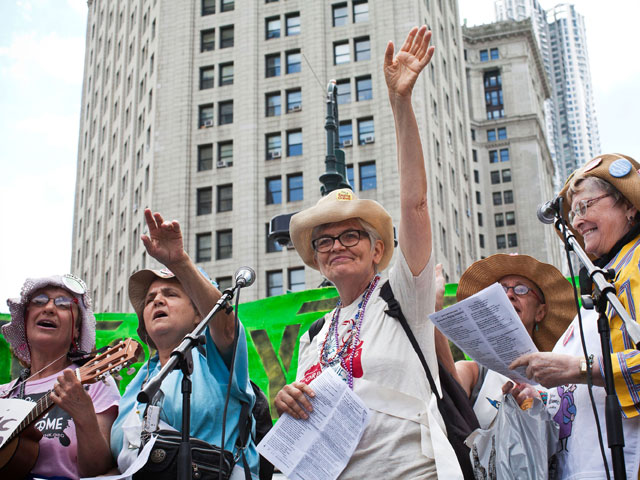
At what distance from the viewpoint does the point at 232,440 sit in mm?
4359

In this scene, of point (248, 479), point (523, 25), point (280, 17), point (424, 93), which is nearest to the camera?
point (248, 479)

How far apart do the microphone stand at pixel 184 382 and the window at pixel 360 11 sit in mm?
43197

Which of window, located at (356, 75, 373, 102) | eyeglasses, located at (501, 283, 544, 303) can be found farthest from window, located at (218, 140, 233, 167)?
eyeglasses, located at (501, 283, 544, 303)

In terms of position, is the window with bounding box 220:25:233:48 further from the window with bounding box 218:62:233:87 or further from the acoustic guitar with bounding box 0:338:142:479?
the acoustic guitar with bounding box 0:338:142:479

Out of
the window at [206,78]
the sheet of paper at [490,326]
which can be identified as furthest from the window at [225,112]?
the sheet of paper at [490,326]

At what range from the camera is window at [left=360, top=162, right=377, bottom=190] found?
134ft

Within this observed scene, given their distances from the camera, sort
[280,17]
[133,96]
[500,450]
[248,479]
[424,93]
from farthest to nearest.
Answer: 1. [133,96]
2. [280,17]
3. [424,93]
4. [248,479]
5. [500,450]

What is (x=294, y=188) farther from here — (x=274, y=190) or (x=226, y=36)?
(x=226, y=36)

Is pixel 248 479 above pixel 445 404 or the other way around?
the other way around

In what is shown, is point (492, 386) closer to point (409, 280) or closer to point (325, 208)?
point (409, 280)

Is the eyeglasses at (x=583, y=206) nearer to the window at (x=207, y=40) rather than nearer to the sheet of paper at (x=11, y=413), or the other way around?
the sheet of paper at (x=11, y=413)

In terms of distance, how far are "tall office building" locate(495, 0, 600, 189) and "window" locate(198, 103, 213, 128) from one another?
115 metres

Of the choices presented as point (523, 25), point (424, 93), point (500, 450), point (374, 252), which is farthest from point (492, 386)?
point (523, 25)

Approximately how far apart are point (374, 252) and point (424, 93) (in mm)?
40254
